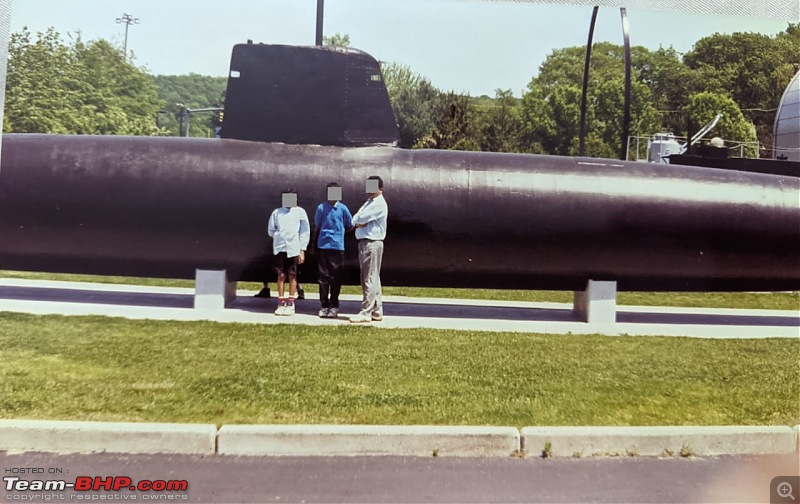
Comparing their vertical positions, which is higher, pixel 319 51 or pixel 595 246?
pixel 319 51

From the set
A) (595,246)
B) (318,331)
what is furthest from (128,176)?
(595,246)

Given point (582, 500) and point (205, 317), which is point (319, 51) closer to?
point (205, 317)

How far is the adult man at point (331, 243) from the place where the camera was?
29.8ft

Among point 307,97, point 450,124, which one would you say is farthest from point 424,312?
point 450,124

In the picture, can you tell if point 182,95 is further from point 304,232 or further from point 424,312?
point 424,312

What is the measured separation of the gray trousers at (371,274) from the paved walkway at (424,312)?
0.24 m

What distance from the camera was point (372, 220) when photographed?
8977 mm

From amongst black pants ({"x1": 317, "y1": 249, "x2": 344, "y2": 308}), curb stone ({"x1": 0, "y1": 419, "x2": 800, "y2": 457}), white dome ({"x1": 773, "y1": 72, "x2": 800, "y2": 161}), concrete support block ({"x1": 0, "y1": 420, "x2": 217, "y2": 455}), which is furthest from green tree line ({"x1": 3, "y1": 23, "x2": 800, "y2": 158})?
concrete support block ({"x1": 0, "y1": 420, "x2": 217, "y2": 455})

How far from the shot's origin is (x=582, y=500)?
13.1ft

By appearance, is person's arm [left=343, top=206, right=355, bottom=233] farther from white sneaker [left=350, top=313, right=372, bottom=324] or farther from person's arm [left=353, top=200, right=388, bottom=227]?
white sneaker [left=350, top=313, right=372, bottom=324]

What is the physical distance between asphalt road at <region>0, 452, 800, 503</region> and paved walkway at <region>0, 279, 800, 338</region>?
4.12 meters

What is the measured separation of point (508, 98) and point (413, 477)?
49.9 m

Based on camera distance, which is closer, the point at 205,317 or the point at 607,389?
the point at 607,389

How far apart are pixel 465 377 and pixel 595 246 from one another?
440 centimetres
